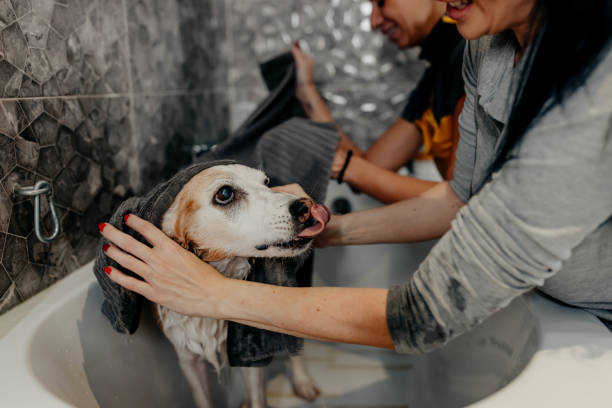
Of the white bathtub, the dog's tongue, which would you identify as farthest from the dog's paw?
the dog's tongue

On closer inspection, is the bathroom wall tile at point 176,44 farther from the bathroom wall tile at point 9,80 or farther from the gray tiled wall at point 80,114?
the bathroom wall tile at point 9,80

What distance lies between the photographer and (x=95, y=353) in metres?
0.79

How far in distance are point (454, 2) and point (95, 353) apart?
2.66 ft

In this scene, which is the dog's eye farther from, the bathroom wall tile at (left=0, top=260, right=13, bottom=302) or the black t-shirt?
the black t-shirt

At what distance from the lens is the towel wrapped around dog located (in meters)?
0.71

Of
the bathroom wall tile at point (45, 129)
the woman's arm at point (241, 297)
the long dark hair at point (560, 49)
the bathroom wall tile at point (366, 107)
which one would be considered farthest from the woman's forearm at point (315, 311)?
the bathroom wall tile at point (366, 107)

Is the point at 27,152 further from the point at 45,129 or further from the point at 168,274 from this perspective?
the point at 168,274

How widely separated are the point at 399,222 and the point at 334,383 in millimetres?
532

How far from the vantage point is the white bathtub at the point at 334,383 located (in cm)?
56

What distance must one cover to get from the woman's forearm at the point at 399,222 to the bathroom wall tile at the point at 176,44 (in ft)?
2.25

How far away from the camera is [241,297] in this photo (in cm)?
62

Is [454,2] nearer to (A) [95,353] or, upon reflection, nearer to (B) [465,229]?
(B) [465,229]

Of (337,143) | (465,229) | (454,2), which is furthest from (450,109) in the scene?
(465,229)

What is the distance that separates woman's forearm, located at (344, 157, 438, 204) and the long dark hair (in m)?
0.58
